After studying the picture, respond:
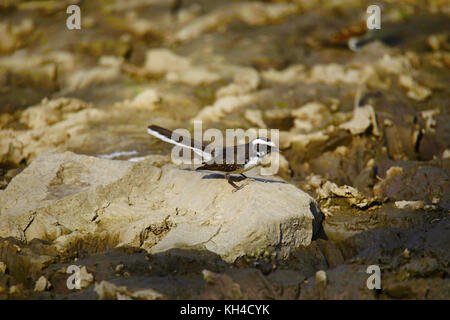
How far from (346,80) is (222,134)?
457cm

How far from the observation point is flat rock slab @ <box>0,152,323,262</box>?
664cm

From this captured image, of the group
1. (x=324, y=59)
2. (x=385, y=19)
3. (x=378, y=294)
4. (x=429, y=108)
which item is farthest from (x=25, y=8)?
(x=378, y=294)

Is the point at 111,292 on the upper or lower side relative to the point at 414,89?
lower

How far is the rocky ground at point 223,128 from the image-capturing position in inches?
248

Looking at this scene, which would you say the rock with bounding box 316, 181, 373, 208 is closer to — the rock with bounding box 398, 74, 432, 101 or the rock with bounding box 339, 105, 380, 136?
the rock with bounding box 339, 105, 380, 136

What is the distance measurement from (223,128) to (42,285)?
6.02m

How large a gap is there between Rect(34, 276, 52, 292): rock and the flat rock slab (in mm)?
732

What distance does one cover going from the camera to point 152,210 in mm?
7332

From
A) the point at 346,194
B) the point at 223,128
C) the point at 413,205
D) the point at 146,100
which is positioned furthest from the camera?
the point at 146,100

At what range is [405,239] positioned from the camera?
704 centimetres

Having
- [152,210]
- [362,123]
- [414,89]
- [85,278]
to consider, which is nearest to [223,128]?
[362,123]

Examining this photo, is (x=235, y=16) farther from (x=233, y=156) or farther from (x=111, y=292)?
(x=111, y=292)
